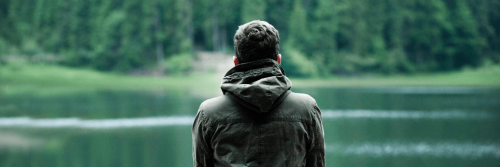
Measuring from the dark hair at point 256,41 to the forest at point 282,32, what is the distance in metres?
45.6

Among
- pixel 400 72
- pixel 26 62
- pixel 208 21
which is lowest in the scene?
pixel 400 72

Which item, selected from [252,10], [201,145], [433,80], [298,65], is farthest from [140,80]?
[201,145]

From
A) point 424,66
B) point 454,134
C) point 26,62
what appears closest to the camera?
point 454,134

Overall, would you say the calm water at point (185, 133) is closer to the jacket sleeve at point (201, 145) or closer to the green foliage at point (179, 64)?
the jacket sleeve at point (201, 145)

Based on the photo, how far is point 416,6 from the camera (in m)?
61.0

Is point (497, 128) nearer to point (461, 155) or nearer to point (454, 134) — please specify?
point (454, 134)

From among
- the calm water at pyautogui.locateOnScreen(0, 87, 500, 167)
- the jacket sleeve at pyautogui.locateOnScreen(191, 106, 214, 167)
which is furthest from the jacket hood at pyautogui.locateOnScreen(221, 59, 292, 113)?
the calm water at pyautogui.locateOnScreen(0, 87, 500, 167)

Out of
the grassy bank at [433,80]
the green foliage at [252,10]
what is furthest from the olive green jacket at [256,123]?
the green foliage at [252,10]

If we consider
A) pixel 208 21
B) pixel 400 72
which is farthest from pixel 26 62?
pixel 400 72

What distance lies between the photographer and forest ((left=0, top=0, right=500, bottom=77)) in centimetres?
5088

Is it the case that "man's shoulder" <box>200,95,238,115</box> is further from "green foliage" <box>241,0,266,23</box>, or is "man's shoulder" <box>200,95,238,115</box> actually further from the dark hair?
"green foliage" <box>241,0,266,23</box>

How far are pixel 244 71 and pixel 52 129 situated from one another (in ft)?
60.5

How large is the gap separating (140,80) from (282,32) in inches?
791

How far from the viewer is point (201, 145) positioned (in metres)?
1.98
